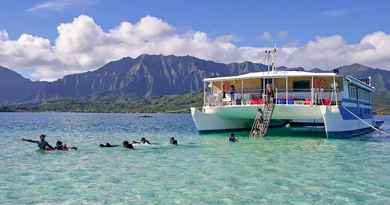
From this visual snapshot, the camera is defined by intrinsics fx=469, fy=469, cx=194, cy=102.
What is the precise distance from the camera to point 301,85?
109 ft

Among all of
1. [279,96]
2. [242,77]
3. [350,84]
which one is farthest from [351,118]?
Answer: [242,77]

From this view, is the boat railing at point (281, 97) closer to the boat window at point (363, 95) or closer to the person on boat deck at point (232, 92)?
the person on boat deck at point (232, 92)

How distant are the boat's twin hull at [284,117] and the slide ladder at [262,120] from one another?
0.41 metres

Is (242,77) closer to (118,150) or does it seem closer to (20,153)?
(118,150)

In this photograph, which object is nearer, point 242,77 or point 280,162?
point 280,162

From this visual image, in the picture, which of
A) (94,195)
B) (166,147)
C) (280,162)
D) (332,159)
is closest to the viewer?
(94,195)

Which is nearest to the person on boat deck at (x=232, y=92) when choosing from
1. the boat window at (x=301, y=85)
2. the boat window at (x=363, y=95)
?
the boat window at (x=301, y=85)

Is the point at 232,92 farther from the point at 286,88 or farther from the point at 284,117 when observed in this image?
the point at 286,88

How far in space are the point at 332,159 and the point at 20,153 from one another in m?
15.2

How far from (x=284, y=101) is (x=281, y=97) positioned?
245cm

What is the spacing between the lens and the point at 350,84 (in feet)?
117

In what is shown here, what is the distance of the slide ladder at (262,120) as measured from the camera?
30797 millimetres

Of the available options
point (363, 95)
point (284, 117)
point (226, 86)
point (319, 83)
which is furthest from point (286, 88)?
point (363, 95)

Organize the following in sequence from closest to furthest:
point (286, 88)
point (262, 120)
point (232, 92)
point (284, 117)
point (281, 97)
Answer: point (286, 88), point (262, 120), point (284, 117), point (281, 97), point (232, 92)
